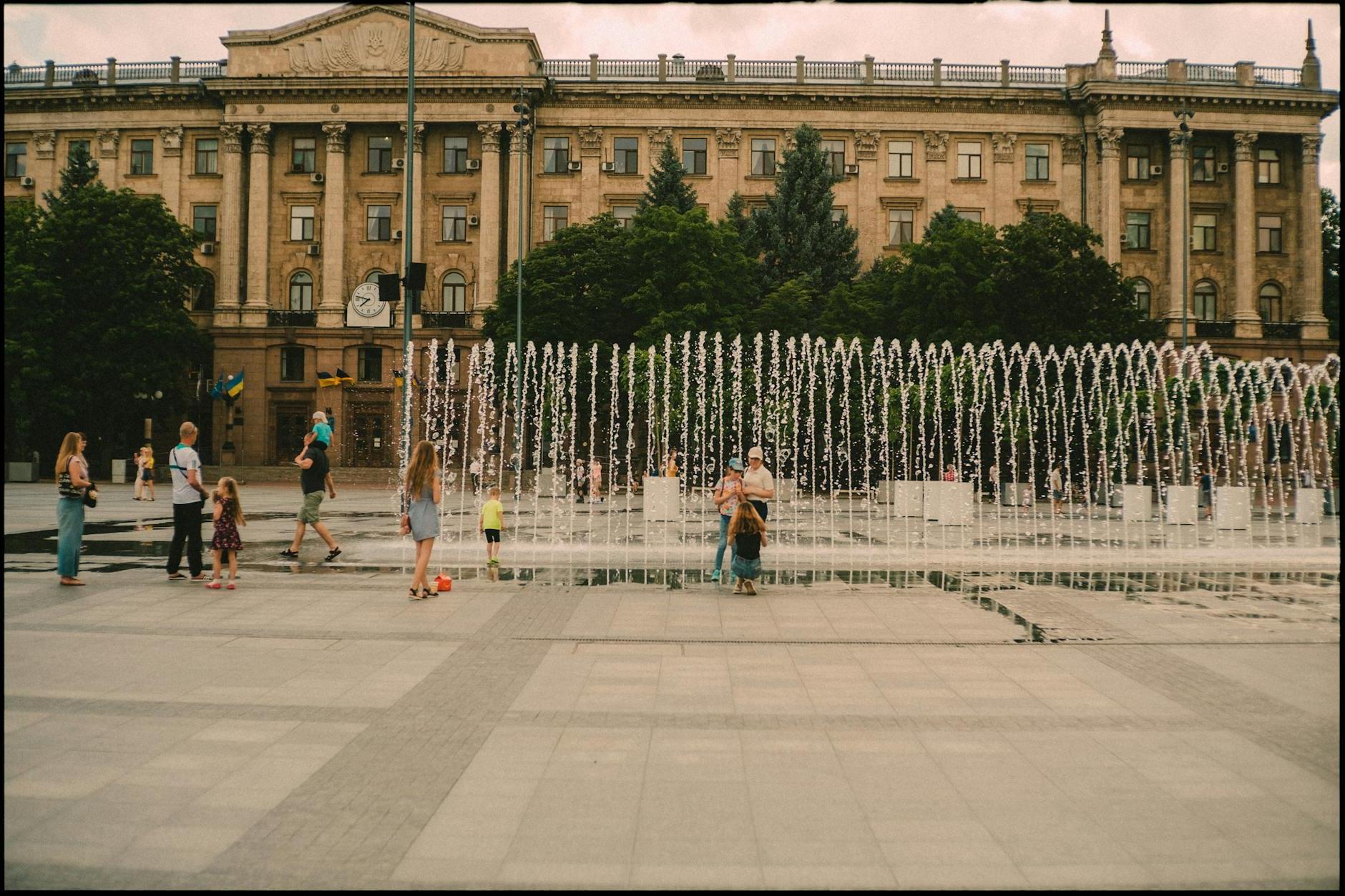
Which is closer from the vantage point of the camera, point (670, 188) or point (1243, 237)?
point (670, 188)

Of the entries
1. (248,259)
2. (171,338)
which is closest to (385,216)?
(248,259)

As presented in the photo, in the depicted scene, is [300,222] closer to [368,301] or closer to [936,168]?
[368,301]

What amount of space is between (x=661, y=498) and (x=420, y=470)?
48.7ft

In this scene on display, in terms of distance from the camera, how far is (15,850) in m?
4.74

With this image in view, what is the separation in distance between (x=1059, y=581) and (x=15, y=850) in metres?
13.7

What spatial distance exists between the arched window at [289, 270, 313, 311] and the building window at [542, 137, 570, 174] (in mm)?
15127

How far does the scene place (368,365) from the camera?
187ft

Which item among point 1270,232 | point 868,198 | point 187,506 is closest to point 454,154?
point 868,198

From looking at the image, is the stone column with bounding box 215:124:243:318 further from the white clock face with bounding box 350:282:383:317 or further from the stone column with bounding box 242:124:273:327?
the white clock face with bounding box 350:282:383:317

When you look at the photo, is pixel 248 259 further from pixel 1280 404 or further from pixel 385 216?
pixel 1280 404

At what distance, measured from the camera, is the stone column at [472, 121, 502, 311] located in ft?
184

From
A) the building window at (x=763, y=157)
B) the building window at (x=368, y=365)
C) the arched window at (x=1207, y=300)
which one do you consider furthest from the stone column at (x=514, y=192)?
the arched window at (x=1207, y=300)

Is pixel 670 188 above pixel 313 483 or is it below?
above

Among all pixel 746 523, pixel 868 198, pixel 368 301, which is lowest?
pixel 746 523
